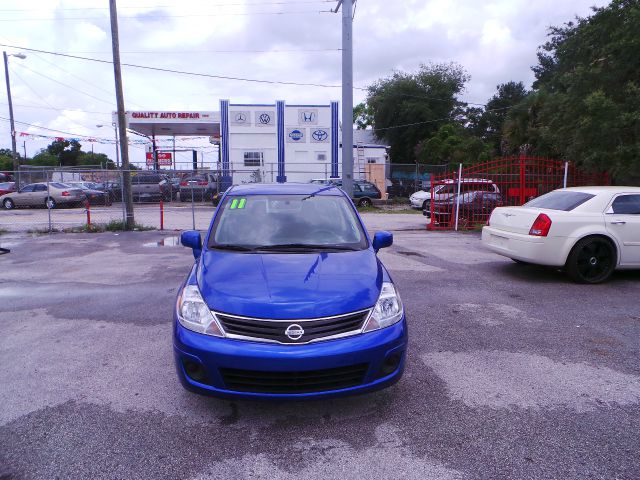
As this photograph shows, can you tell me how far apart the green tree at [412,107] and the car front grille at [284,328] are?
49.0 m

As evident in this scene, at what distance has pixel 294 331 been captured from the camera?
3.17 m

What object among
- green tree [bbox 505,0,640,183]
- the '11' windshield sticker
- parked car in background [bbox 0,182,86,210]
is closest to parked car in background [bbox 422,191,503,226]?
green tree [bbox 505,0,640,183]

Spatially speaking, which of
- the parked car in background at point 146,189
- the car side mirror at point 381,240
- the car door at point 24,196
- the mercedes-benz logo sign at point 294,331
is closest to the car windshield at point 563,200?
the car side mirror at point 381,240

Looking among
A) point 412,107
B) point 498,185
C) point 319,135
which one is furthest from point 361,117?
point 498,185

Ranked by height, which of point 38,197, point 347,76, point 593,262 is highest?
point 347,76

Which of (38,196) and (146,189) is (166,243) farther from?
(38,196)

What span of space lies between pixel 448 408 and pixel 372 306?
97 centimetres

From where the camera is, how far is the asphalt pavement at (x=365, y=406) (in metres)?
2.93

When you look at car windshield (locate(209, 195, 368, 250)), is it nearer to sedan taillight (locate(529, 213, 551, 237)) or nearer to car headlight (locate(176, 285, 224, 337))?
car headlight (locate(176, 285, 224, 337))

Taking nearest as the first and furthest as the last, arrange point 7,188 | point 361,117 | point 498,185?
point 498,185 → point 7,188 → point 361,117

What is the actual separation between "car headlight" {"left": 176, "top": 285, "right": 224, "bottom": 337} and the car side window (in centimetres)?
672

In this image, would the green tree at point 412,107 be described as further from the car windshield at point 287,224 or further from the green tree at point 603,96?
the car windshield at point 287,224

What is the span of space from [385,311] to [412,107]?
1960 inches

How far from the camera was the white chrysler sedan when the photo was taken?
7285 mm
